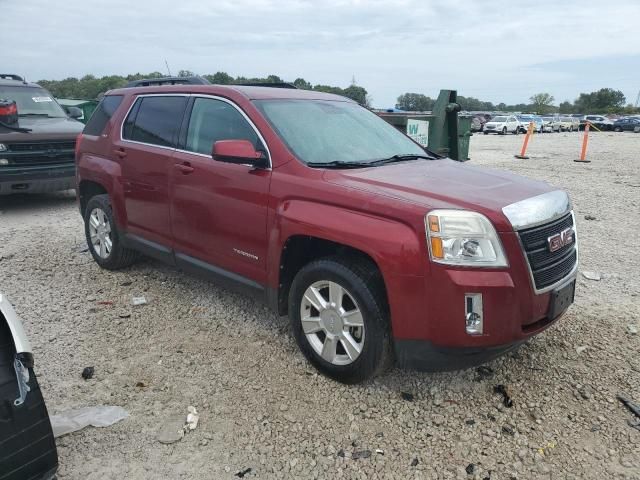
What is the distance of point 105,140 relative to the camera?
4938 mm

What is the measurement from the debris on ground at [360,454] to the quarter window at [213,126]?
81.3 inches

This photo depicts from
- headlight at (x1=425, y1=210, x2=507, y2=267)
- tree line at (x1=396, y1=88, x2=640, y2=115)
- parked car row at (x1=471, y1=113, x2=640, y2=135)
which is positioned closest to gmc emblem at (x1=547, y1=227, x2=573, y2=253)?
headlight at (x1=425, y1=210, x2=507, y2=267)

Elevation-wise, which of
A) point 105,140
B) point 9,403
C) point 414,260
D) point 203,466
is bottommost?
point 203,466

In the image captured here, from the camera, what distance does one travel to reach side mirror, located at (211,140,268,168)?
334 centimetres

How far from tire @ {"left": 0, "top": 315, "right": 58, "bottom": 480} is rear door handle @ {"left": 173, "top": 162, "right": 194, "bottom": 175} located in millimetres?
1952

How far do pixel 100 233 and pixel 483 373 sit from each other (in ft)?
12.8

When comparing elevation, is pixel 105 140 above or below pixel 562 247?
above

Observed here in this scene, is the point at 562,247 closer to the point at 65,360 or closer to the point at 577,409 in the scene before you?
the point at 577,409

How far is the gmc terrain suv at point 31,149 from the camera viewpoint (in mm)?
7660

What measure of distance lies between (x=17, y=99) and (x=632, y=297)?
31.6 feet

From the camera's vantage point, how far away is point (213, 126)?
395 centimetres

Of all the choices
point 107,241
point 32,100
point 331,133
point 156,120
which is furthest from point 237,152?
point 32,100

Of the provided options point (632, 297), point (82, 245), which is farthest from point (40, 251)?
point (632, 297)

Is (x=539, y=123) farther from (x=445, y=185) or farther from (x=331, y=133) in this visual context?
(x=445, y=185)
